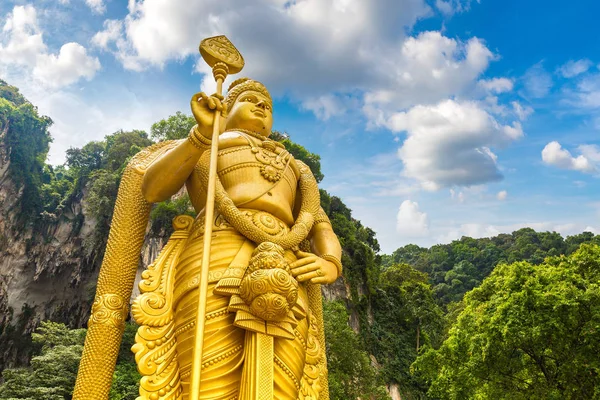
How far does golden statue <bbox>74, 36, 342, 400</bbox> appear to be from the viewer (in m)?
2.63

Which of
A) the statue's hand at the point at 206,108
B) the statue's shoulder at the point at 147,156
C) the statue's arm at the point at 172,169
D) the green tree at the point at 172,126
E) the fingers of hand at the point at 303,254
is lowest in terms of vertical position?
the fingers of hand at the point at 303,254

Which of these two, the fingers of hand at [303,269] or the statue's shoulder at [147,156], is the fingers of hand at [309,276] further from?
the statue's shoulder at [147,156]

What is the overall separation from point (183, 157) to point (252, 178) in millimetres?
597

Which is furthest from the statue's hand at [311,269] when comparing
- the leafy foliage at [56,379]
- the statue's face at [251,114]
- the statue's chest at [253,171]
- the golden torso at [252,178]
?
the leafy foliage at [56,379]

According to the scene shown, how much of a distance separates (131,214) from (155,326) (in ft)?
3.77

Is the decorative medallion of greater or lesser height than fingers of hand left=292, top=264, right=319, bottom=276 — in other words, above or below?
above

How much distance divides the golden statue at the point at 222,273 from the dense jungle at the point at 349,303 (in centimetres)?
686

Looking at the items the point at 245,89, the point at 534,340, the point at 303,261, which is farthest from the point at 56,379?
the point at 534,340

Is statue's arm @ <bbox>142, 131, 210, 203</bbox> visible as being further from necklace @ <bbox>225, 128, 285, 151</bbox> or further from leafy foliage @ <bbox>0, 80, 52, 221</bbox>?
leafy foliage @ <bbox>0, 80, 52, 221</bbox>

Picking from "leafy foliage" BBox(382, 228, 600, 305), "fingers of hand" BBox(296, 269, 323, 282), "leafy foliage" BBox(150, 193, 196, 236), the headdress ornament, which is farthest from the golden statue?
"leafy foliage" BBox(382, 228, 600, 305)

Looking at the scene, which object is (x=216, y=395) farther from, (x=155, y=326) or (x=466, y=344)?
(x=466, y=344)

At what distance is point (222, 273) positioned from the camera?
2939 millimetres

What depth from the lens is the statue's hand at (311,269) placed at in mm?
3125

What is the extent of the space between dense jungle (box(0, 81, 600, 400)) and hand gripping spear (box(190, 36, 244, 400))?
Result: 315 inches
